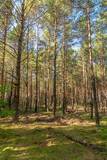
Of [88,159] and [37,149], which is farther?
[37,149]

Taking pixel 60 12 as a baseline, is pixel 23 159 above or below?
below

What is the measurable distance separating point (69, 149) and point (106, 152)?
4.19ft

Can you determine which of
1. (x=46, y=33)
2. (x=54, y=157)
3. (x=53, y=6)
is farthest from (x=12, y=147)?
(x=46, y=33)

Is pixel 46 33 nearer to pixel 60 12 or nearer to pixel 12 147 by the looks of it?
pixel 60 12

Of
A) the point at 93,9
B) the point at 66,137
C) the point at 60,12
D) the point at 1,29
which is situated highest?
the point at 60,12

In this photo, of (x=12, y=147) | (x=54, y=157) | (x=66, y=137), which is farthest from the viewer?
(x=66, y=137)

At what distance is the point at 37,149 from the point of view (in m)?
3.66

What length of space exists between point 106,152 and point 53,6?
47.0ft

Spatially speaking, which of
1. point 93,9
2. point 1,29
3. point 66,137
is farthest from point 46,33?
point 66,137

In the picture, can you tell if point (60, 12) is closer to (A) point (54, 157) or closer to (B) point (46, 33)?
Answer: (B) point (46, 33)

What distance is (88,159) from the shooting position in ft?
10.3

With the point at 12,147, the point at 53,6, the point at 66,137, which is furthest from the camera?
the point at 53,6

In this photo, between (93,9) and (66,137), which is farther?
(93,9)

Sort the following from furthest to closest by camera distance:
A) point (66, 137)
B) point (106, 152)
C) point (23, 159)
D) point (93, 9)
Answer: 1. point (93, 9)
2. point (66, 137)
3. point (106, 152)
4. point (23, 159)
